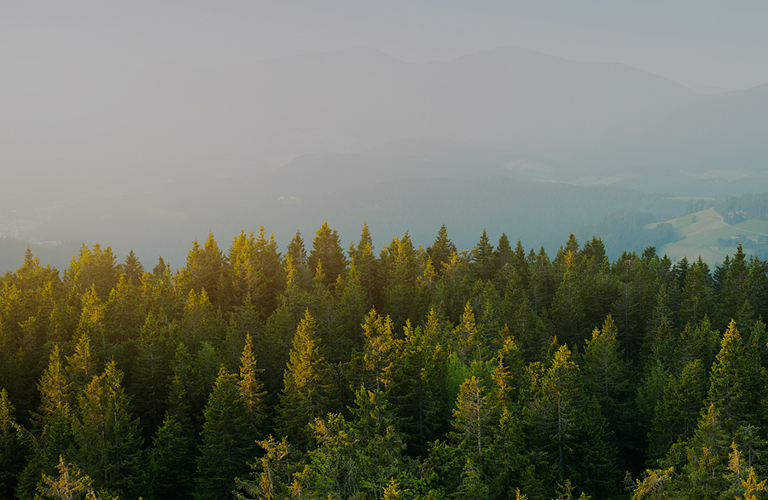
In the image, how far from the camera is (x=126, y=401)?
42.4m

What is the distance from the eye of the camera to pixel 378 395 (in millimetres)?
34469

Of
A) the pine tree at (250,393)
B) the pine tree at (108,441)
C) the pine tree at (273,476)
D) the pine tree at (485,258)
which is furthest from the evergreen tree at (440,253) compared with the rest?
the pine tree at (273,476)

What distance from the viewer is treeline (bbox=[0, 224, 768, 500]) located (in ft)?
104

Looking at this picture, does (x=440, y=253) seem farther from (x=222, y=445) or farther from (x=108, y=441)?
(x=108, y=441)

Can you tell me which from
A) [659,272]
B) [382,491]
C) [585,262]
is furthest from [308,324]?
[659,272]

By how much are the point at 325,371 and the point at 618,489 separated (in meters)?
23.7

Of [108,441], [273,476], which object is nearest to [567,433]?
[273,476]

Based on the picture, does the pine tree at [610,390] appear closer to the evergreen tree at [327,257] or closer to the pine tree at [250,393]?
the pine tree at [250,393]

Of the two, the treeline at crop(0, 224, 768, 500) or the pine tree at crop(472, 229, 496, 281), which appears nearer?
the treeline at crop(0, 224, 768, 500)

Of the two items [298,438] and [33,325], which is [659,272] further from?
[33,325]

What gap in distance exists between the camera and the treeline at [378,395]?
31.6 m

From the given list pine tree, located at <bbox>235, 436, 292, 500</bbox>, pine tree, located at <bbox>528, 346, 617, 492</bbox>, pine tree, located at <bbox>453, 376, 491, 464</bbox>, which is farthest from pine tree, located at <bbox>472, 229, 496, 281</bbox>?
pine tree, located at <bbox>235, 436, 292, 500</bbox>

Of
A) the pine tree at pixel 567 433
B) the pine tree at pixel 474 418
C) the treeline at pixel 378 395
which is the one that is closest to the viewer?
the treeline at pixel 378 395

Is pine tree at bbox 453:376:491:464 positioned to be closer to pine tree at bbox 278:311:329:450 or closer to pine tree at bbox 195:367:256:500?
pine tree at bbox 278:311:329:450
